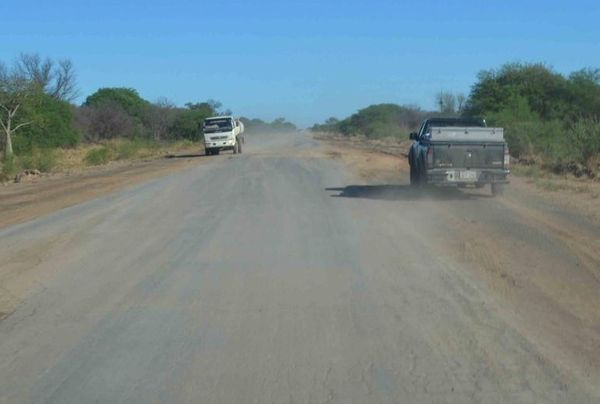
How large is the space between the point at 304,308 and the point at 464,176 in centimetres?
1141

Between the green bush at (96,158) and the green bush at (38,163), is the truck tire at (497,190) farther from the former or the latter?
the green bush at (96,158)

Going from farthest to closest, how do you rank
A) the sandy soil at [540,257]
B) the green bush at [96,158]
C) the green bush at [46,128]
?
the green bush at [46,128], the green bush at [96,158], the sandy soil at [540,257]

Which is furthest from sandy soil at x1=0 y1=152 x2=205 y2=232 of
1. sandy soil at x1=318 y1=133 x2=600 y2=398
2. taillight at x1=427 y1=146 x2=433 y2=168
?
taillight at x1=427 y1=146 x2=433 y2=168

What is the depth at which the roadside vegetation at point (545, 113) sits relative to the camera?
2781 centimetres

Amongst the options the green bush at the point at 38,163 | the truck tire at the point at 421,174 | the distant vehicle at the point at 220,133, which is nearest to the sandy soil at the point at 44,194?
the green bush at the point at 38,163

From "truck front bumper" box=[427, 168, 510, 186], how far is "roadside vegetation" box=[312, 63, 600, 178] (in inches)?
285

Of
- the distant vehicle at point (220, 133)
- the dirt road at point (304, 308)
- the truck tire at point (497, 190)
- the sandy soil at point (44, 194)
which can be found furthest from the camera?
the distant vehicle at point (220, 133)

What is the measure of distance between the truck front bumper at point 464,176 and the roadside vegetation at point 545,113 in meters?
Answer: 7.24

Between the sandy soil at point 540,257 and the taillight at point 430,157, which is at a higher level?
the taillight at point 430,157

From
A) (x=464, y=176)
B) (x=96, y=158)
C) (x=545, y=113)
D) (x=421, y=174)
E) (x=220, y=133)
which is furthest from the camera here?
(x=545, y=113)

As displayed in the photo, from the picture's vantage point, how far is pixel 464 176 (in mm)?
19203

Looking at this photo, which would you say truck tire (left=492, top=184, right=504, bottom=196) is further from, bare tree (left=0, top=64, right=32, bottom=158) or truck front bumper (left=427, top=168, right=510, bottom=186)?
bare tree (left=0, top=64, right=32, bottom=158)

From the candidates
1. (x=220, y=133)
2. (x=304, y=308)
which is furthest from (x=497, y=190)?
(x=220, y=133)

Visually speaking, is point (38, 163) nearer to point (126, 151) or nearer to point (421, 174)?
point (126, 151)
